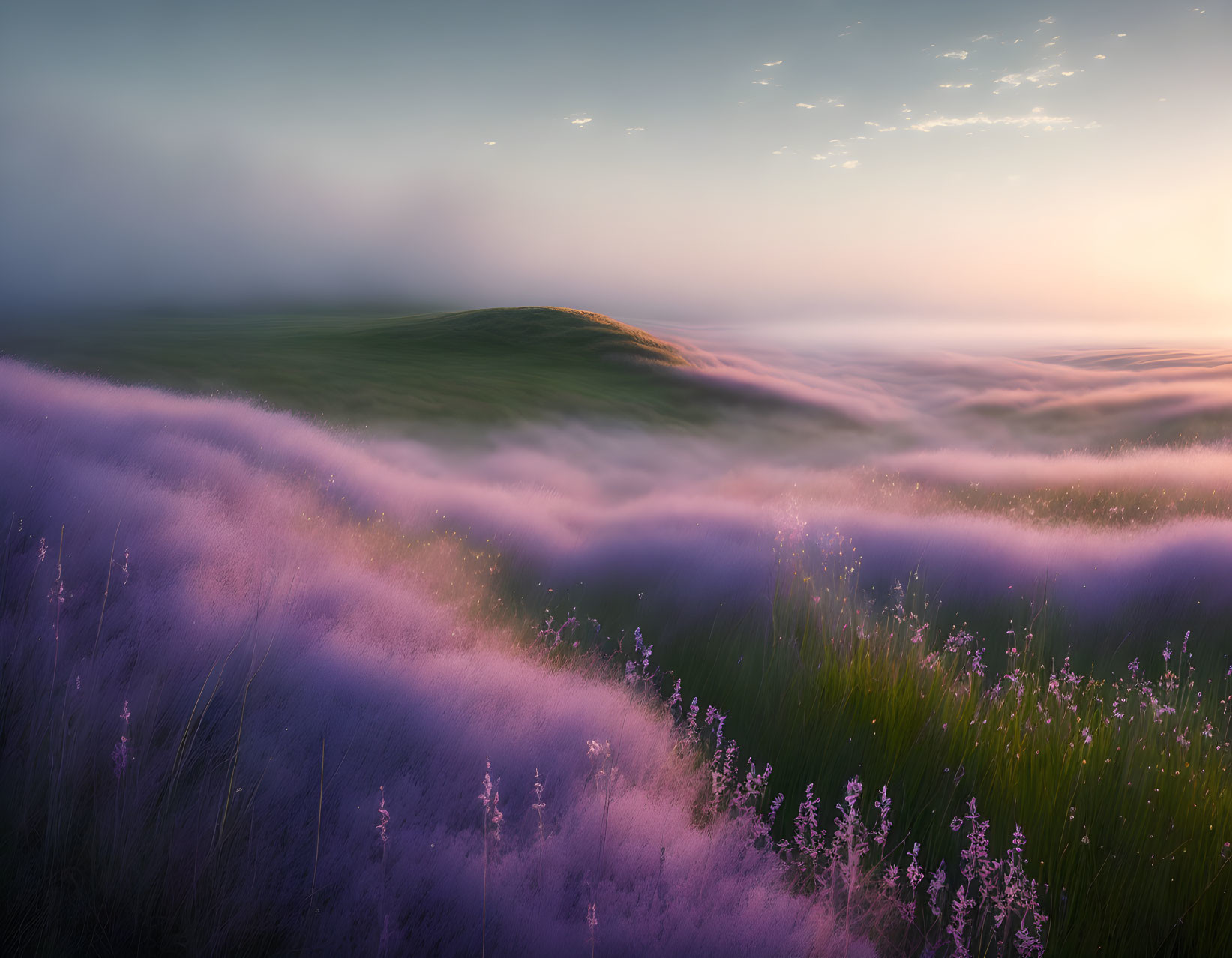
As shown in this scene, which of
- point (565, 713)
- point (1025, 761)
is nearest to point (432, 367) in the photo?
point (565, 713)

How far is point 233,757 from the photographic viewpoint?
2127mm

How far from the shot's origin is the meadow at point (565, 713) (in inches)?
76.4

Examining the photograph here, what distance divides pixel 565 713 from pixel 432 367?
77.3 feet

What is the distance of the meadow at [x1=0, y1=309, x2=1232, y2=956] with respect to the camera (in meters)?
1.94

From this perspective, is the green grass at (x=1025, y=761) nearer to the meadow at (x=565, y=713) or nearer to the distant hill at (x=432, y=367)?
the meadow at (x=565, y=713)

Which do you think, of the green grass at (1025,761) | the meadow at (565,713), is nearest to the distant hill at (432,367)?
the meadow at (565,713)

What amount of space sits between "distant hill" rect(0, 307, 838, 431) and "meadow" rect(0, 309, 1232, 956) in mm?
8986

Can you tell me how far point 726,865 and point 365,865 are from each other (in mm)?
1185

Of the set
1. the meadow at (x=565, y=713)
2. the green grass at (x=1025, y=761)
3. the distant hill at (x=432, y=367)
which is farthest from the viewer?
the distant hill at (x=432, y=367)

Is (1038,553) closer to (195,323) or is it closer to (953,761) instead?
(953,761)

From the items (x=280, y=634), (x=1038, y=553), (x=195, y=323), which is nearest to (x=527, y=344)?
(x=195, y=323)

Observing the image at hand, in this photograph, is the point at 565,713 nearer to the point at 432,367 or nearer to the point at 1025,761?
the point at 1025,761

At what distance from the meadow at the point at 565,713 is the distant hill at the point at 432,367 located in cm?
899

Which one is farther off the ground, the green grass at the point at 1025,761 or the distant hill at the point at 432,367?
the distant hill at the point at 432,367
